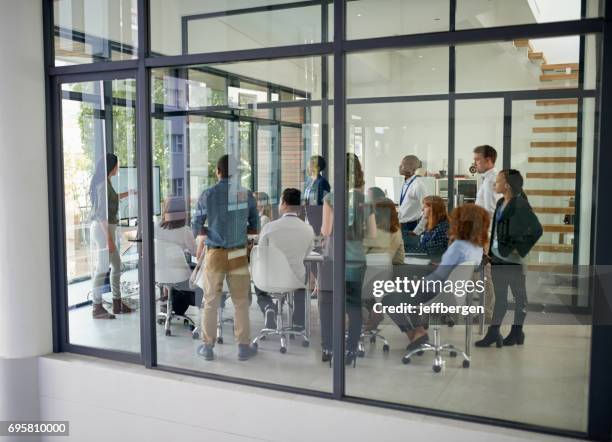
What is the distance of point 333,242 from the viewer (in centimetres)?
374

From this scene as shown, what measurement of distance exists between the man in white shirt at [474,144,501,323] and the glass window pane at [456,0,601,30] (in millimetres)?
686

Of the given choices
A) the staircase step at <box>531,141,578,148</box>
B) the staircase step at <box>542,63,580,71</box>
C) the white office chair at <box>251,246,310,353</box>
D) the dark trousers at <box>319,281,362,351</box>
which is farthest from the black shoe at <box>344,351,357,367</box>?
the staircase step at <box>542,63,580,71</box>

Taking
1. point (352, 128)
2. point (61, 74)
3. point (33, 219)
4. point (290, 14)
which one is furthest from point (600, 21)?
point (33, 219)

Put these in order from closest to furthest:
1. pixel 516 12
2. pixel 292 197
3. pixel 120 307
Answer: pixel 516 12 < pixel 292 197 < pixel 120 307

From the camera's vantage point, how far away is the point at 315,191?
3.77 meters

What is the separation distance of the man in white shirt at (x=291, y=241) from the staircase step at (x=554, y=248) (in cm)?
129

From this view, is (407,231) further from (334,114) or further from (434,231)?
(334,114)

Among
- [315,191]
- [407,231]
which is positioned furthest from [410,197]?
[315,191]

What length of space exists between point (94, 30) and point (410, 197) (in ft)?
8.24

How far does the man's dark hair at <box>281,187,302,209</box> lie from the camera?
3.85 metres

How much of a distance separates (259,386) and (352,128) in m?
1.69

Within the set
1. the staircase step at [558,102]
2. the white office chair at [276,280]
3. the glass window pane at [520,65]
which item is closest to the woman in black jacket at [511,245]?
the staircase step at [558,102]

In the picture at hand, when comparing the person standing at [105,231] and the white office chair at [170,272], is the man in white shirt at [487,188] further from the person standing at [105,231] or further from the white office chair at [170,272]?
the person standing at [105,231]

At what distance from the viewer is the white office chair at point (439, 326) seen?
3.50 m
